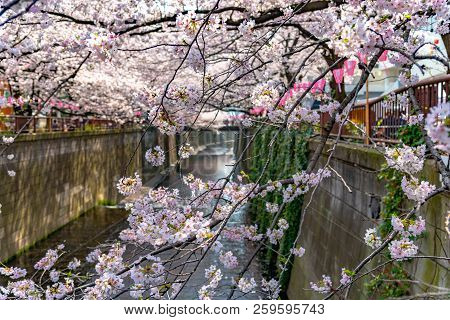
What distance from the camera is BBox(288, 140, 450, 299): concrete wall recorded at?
626cm

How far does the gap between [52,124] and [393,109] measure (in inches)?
654

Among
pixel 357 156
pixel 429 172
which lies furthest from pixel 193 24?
pixel 357 156

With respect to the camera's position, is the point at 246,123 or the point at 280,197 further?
the point at 280,197

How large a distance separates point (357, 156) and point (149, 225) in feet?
21.3

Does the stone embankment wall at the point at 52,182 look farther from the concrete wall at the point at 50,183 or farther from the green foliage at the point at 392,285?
the green foliage at the point at 392,285

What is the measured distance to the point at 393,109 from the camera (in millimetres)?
8750

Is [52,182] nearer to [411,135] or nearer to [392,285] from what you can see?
[392,285]

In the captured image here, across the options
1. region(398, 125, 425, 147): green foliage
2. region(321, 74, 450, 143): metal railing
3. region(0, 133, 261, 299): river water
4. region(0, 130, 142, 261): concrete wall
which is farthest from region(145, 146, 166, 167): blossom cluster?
region(0, 130, 142, 261): concrete wall

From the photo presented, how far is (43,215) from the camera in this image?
19.5 m

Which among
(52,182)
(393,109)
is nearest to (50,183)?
(52,182)

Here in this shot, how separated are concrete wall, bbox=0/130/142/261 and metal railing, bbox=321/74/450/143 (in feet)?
31.8

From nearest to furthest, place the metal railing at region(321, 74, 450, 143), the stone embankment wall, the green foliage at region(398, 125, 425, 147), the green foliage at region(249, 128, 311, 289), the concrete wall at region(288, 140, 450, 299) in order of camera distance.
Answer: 1. the concrete wall at region(288, 140, 450, 299)
2. the metal railing at region(321, 74, 450, 143)
3. the green foliage at region(398, 125, 425, 147)
4. the green foliage at region(249, 128, 311, 289)
5. the stone embankment wall

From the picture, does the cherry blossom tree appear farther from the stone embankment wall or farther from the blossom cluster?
the stone embankment wall

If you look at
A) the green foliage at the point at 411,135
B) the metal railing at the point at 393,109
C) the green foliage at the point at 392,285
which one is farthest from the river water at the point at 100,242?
the green foliage at the point at 411,135
